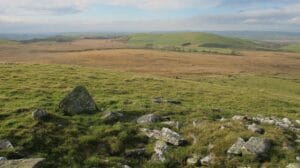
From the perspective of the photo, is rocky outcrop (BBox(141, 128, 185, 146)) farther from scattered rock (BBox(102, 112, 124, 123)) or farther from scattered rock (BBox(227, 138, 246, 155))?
scattered rock (BBox(227, 138, 246, 155))

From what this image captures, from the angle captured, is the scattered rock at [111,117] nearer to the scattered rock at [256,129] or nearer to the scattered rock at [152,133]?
the scattered rock at [152,133]

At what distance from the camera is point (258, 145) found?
17188 millimetres

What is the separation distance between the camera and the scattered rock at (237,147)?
17.0 m

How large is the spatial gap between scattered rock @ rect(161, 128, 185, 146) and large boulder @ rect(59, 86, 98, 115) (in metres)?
5.04

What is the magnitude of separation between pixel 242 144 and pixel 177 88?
20.5 meters

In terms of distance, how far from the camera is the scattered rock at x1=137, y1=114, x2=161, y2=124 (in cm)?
2095

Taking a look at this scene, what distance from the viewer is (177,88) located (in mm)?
37688

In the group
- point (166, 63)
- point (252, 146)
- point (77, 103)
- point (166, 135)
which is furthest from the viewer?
point (166, 63)

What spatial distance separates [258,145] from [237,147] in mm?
913

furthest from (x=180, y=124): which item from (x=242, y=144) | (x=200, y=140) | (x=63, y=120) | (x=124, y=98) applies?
(x=124, y=98)

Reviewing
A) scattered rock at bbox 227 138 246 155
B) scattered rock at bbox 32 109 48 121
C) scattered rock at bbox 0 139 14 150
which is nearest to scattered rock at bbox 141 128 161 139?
scattered rock at bbox 227 138 246 155

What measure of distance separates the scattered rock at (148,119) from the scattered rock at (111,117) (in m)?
1.10

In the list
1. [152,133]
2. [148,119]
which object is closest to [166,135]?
[152,133]

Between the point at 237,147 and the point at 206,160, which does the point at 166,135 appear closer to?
the point at 206,160
